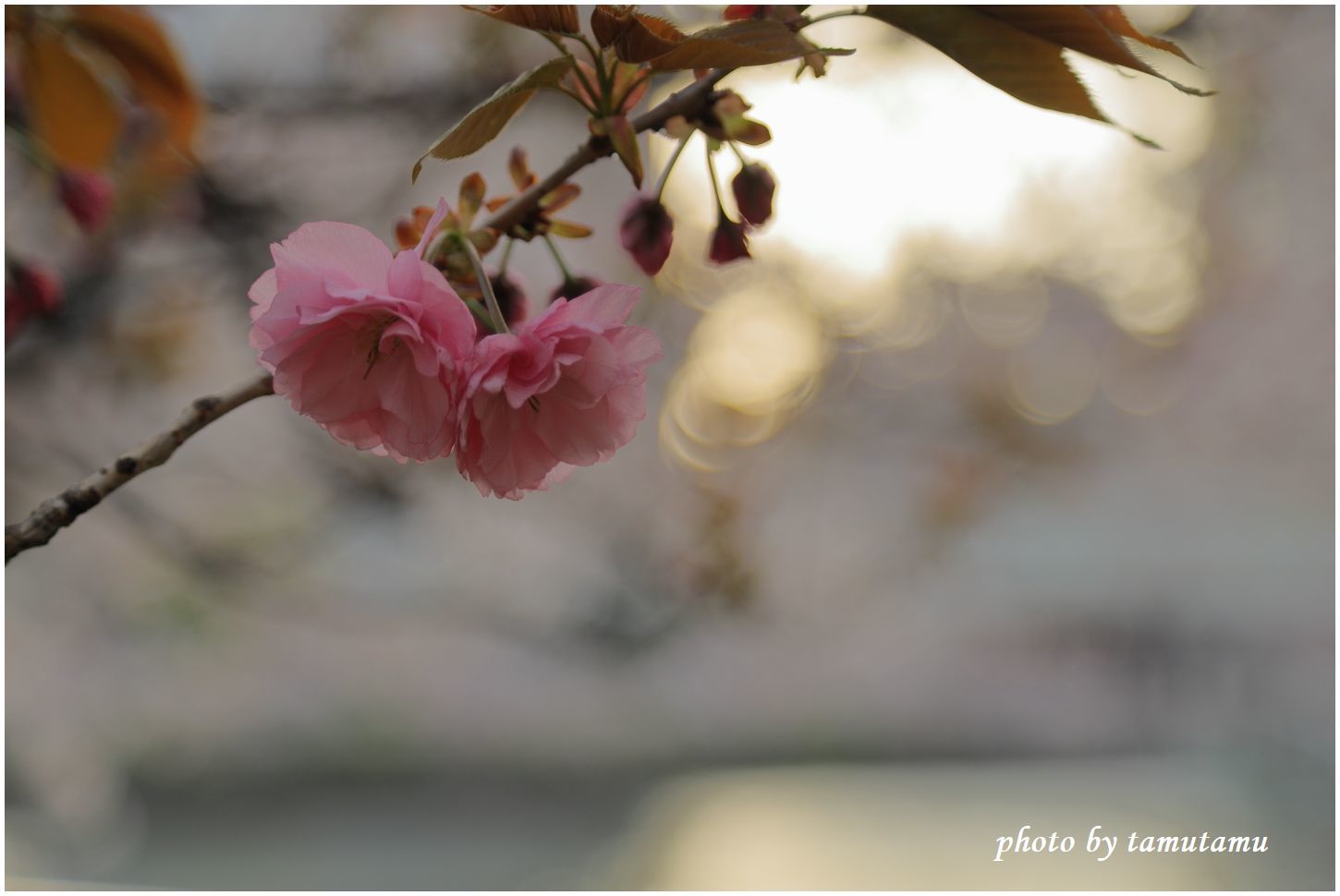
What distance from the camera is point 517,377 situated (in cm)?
23

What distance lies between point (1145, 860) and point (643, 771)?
5.87 feet

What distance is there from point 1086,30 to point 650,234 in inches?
6.1

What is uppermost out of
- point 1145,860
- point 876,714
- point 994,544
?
point 994,544

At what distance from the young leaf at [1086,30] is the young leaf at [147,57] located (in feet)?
0.99

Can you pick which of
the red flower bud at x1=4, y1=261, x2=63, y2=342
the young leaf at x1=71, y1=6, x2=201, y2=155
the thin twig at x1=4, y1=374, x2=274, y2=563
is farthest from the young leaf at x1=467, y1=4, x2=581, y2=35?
the red flower bud at x1=4, y1=261, x2=63, y2=342

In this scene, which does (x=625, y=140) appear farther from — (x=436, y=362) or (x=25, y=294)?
(x=25, y=294)

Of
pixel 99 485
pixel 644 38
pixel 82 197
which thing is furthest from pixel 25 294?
pixel 644 38

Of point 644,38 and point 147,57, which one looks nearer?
point 644,38

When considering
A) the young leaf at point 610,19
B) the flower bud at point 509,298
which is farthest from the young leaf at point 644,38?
the flower bud at point 509,298

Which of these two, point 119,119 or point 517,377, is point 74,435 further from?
point 517,377

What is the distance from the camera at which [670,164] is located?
29 centimetres

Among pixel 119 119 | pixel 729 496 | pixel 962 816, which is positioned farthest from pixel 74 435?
pixel 962 816

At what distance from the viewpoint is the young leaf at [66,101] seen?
363 mm

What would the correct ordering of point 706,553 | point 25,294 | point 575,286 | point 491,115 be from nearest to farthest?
point 491,115 < point 575,286 < point 25,294 < point 706,553
